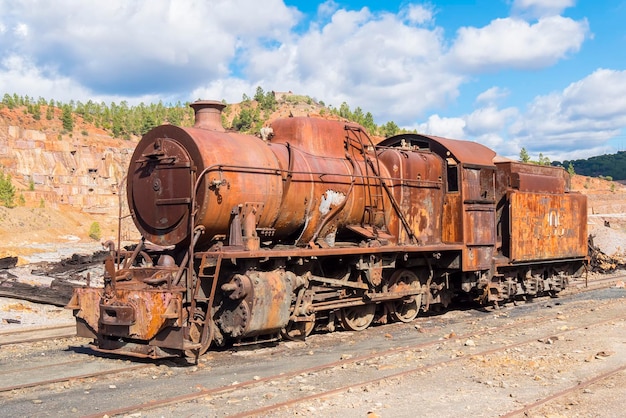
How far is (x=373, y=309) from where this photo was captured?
1183 centimetres

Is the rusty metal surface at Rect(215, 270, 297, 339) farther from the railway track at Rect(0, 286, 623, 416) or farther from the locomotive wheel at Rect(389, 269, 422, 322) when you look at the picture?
the locomotive wheel at Rect(389, 269, 422, 322)

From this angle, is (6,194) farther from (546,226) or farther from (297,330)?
(297,330)

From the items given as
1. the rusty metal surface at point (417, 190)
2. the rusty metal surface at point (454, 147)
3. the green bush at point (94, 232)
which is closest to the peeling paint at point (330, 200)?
the rusty metal surface at point (417, 190)

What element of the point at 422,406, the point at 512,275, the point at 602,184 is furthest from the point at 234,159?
the point at 602,184

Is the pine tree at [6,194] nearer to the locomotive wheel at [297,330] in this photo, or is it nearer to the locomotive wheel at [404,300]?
the locomotive wheel at [404,300]

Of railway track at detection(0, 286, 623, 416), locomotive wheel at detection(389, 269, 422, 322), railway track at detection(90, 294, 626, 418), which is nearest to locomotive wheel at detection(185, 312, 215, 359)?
railway track at detection(0, 286, 623, 416)

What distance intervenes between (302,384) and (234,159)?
353 cm

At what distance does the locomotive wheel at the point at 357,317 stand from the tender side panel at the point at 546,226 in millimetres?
4401

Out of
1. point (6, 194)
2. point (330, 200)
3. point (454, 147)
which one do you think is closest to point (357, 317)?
point (330, 200)

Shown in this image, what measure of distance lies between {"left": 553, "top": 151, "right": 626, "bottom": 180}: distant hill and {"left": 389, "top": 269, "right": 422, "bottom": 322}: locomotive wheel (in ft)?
446

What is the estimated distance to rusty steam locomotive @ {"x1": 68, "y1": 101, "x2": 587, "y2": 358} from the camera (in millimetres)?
8594

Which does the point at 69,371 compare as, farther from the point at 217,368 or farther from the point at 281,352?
the point at 281,352

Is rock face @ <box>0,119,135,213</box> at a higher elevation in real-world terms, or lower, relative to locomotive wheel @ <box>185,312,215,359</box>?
higher

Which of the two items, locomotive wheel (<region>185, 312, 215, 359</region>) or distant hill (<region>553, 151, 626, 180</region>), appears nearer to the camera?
locomotive wheel (<region>185, 312, 215, 359</region>)
